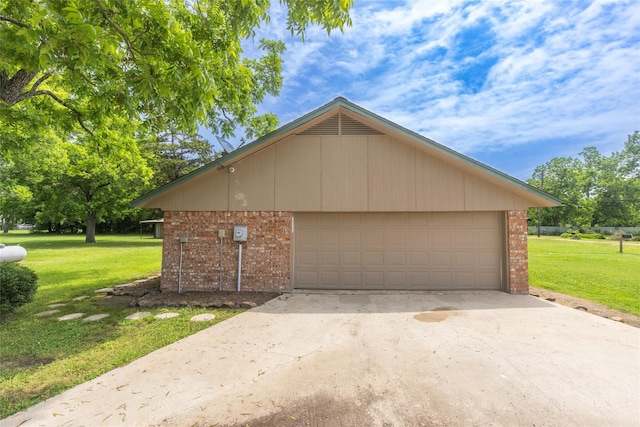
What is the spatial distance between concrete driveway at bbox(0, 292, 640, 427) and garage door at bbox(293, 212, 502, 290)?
229 cm

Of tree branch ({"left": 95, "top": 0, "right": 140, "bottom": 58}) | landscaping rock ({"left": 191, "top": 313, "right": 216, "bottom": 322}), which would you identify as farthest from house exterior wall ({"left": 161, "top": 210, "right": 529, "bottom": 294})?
tree branch ({"left": 95, "top": 0, "right": 140, "bottom": 58})

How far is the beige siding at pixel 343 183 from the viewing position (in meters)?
7.62

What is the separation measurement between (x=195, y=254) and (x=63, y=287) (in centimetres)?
436

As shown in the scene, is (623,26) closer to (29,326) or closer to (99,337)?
(99,337)

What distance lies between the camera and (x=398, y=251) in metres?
8.05

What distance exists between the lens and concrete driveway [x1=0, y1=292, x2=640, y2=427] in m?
2.77

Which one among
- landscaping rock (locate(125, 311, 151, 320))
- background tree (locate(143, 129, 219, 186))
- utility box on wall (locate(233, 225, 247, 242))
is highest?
background tree (locate(143, 129, 219, 186))

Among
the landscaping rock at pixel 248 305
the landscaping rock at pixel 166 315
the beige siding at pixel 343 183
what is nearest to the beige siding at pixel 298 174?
the beige siding at pixel 343 183

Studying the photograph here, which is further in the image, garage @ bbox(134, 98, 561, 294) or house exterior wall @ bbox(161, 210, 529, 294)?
house exterior wall @ bbox(161, 210, 529, 294)

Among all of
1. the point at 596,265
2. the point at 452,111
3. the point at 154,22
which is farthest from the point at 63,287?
the point at 596,265

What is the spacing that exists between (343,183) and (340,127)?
4.96 feet

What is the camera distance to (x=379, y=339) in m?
4.64

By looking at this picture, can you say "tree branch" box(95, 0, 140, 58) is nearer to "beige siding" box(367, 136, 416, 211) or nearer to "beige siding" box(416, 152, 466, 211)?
"beige siding" box(367, 136, 416, 211)

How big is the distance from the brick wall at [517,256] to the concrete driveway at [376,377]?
1.96 metres
